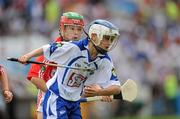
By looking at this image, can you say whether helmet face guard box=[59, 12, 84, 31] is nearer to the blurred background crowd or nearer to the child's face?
the child's face

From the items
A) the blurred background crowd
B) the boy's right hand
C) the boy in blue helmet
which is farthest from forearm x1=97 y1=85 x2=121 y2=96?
the blurred background crowd

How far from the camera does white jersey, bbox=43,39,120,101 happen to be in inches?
426

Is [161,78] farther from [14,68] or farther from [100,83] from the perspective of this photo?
[100,83]

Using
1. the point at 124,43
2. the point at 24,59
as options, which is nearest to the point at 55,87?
the point at 24,59

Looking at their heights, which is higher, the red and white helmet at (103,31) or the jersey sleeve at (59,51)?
the red and white helmet at (103,31)

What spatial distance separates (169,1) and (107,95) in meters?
16.0

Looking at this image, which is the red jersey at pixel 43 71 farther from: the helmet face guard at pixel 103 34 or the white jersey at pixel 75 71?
the helmet face guard at pixel 103 34

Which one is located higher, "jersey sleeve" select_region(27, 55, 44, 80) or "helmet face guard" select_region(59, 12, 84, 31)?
"helmet face guard" select_region(59, 12, 84, 31)

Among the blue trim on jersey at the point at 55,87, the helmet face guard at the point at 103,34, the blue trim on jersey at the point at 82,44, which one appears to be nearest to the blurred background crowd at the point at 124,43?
the blue trim on jersey at the point at 55,87

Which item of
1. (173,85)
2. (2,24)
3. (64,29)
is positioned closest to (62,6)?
(2,24)

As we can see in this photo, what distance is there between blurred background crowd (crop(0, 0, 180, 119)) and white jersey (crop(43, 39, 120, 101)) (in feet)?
25.5

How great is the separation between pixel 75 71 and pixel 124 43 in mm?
12630

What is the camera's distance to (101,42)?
10719 millimetres

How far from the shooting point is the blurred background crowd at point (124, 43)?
20578 mm
